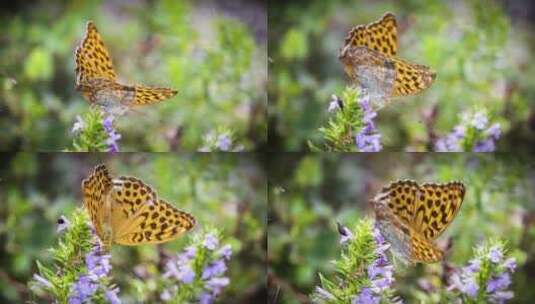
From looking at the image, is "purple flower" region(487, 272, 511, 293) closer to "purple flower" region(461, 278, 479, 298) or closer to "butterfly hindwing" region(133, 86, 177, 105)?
"purple flower" region(461, 278, 479, 298)

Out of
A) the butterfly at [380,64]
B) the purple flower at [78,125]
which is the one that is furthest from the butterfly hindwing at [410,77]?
the purple flower at [78,125]

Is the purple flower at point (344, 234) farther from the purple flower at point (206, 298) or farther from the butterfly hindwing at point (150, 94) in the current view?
the butterfly hindwing at point (150, 94)

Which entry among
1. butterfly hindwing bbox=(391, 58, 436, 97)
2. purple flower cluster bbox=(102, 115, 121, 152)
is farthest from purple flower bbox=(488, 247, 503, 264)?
purple flower cluster bbox=(102, 115, 121, 152)

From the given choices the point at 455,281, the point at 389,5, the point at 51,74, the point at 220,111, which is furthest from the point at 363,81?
the point at 51,74

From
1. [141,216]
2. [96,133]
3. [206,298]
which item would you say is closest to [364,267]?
[206,298]

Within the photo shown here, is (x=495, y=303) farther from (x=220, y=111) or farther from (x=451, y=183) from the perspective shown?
(x=220, y=111)

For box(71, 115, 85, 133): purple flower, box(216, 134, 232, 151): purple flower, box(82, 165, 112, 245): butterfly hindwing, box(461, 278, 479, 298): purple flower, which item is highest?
box(71, 115, 85, 133): purple flower

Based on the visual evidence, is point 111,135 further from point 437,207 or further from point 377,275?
point 437,207
